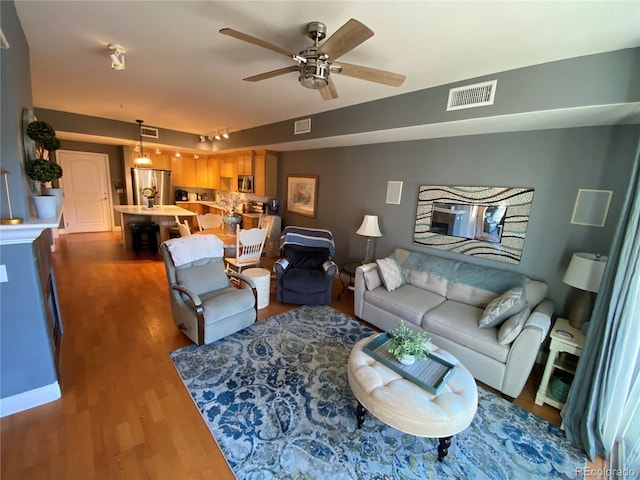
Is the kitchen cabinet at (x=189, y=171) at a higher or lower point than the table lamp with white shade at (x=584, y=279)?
higher

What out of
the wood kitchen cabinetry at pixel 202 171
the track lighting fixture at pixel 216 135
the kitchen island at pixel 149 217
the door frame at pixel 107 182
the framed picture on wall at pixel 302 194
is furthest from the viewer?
the wood kitchen cabinetry at pixel 202 171

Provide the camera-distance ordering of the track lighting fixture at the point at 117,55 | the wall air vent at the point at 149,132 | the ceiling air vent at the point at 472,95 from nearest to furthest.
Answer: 1. the track lighting fixture at the point at 117,55
2. the ceiling air vent at the point at 472,95
3. the wall air vent at the point at 149,132

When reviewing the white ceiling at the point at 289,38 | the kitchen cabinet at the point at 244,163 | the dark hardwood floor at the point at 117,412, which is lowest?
the dark hardwood floor at the point at 117,412

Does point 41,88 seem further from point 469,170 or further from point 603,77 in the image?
point 603,77

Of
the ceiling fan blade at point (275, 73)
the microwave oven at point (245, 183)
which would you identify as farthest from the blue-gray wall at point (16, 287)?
the microwave oven at point (245, 183)

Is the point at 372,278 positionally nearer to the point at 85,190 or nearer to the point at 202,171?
the point at 202,171

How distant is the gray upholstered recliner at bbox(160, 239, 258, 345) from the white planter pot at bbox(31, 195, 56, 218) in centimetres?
105

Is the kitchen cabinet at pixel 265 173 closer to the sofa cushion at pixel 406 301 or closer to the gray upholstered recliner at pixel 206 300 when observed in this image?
the gray upholstered recliner at pixel 206 300

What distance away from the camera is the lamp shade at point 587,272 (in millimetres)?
2078

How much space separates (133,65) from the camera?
267 centimetres

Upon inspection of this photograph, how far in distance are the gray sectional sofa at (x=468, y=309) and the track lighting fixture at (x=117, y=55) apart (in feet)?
10.1

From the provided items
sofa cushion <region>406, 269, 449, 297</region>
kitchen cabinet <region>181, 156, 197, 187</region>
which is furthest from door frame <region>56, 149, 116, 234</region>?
sofa cushion <region>406, 269, 449, 297</region>

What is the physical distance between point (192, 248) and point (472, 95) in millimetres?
3242

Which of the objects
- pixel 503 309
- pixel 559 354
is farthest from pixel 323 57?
pixel 559 354
